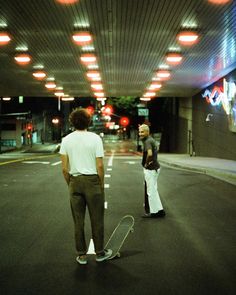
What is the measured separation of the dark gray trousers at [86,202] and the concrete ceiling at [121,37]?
8427 mm

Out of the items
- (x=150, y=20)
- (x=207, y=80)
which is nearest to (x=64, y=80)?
(x=207, y=80)

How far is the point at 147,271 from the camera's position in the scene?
19.9 feet

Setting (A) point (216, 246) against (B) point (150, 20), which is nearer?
(A) point (216, 246)

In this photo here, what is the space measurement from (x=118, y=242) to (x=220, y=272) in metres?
1.72

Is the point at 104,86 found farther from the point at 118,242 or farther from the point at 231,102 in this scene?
the point at 118,242

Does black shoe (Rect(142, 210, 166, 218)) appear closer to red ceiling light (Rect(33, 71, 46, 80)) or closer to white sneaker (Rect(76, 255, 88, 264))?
white sneaker (Rect(76, 255, 88, 264))

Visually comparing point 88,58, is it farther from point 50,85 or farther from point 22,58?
point 50,85

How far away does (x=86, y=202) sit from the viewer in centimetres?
627

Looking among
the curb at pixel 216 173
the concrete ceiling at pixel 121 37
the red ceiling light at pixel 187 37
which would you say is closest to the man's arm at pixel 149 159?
the concrete ceiling at pixel 121 37

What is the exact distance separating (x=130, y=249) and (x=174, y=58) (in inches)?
641

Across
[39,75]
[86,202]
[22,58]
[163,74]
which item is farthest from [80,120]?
[39,75]

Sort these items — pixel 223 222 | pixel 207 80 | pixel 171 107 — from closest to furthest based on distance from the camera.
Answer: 1. pixel 223 222
2. pixel 207 80
3. pixel 171 107

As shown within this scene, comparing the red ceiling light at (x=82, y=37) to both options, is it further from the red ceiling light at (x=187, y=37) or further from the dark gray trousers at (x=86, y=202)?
the dark gray trousers at (x=86, y=202)

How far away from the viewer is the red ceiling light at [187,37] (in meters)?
17.3
